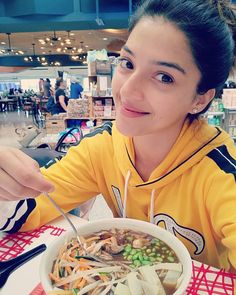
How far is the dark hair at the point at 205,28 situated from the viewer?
771 millimetres

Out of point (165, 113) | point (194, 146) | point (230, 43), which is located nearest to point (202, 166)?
point (194, 146)

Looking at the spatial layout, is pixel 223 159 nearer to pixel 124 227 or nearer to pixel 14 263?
pixel 124 227

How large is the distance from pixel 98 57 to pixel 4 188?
3.86 m

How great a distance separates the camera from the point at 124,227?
2.38 ft

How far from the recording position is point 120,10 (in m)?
6.20

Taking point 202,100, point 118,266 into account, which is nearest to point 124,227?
point 118,266

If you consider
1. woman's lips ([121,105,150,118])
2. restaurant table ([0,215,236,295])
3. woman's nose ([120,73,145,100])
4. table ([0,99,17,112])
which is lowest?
table ([0,99,17,112])

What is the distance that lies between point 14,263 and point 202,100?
70cm

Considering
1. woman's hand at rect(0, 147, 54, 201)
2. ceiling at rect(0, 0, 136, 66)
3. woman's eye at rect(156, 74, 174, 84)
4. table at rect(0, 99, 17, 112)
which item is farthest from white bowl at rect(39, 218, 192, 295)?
table at rect(0, 99, 17, 112)

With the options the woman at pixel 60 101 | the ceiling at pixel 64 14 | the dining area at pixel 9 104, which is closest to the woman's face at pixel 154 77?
the ceiling at pixel 64 14

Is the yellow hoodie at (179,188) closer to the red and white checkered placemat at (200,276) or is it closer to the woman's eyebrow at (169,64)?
the red and white checkered placemat at (200,276)

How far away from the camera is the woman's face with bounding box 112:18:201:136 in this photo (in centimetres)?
77

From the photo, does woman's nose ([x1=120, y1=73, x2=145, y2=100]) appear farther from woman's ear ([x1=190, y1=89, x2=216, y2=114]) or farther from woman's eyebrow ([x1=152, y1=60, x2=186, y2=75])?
woman's ear ([x1=190, y1=89, x2=216, y2=114])

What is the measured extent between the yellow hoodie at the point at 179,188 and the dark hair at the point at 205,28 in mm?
188
